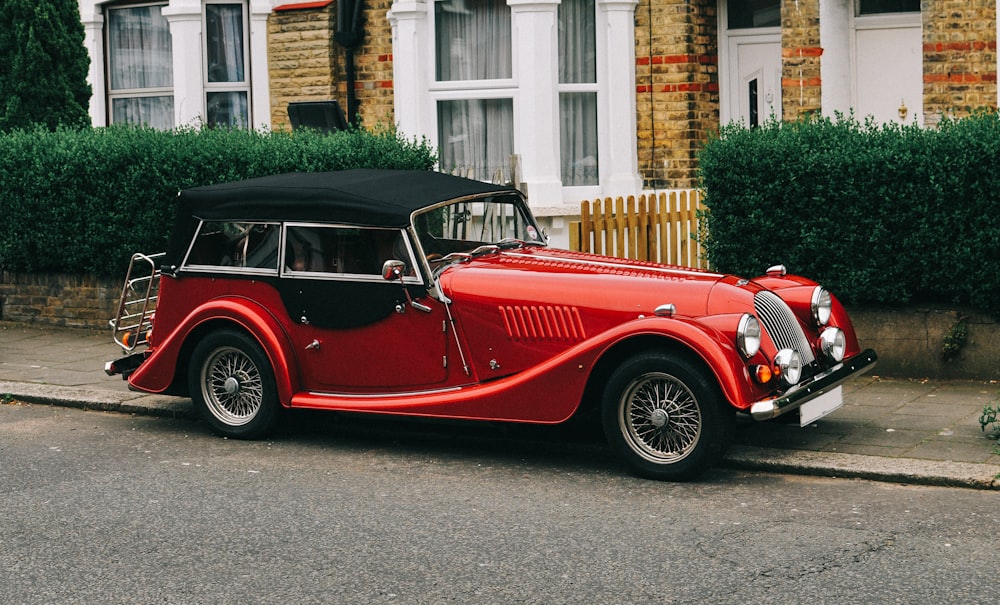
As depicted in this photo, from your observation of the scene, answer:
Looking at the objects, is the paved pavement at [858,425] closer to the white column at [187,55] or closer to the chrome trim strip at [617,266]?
the chrome trim strip at [617,266]

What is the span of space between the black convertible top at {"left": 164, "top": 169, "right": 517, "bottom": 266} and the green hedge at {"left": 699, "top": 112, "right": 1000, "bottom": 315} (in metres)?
2.16

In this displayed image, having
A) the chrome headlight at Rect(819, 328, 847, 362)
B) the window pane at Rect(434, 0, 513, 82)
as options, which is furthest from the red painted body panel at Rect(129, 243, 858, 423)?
the window pane at Rect(434, 0, 513, 82)

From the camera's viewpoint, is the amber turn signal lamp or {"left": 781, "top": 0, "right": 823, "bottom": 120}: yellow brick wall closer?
the amber turn signal lamp

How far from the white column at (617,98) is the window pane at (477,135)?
1.02 metres

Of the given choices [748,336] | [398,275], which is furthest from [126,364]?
[748,336]

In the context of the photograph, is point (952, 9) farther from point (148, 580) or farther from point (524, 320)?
point (148, 580)

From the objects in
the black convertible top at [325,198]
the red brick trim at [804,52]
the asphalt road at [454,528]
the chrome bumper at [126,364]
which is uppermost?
the red brick trim at [804,52]

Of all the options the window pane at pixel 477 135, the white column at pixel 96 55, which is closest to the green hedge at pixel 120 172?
the window pane at pixel 477 135

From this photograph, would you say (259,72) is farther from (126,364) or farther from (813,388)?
(813,388)

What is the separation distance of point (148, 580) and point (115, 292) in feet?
24.4

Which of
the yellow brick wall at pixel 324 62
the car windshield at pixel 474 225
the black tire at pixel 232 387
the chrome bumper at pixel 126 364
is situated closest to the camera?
the car windshield at pixel 474 225

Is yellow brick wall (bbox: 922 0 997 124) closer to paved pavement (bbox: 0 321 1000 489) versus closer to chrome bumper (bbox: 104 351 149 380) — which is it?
paved pavement (bbox: 0 321 1000 489)

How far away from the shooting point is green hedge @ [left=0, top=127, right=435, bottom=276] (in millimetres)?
11977

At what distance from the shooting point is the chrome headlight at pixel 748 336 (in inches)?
277
